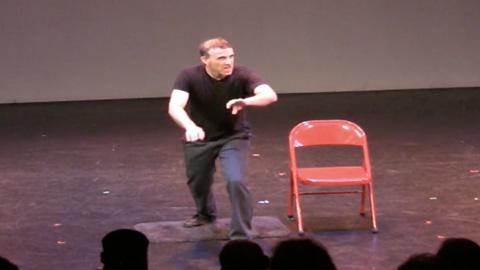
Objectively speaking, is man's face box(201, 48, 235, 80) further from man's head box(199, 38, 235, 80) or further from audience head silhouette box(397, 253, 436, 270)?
audience head silhouette box(397, 253, 436, 270)

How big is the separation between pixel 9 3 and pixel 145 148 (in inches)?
172

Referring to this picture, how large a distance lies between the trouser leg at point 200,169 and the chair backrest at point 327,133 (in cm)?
69

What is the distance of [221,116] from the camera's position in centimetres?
554

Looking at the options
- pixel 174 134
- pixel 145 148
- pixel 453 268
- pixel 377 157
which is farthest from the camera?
pixel 174 134

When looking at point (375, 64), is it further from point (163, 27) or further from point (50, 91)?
point (50, 91)

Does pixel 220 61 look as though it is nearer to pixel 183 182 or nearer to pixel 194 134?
pixel 194 134

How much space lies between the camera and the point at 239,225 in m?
5.35

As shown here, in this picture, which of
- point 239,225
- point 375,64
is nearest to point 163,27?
point 375,64

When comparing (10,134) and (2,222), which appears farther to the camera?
(10,134)

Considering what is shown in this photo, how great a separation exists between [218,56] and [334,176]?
1.07 m

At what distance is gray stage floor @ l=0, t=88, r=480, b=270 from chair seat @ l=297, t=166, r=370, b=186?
0.36 m

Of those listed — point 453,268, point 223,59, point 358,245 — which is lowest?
point 358,245

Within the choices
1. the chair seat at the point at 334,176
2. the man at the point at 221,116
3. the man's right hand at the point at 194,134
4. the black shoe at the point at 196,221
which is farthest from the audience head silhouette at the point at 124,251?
the black shoe at the point at 196,221

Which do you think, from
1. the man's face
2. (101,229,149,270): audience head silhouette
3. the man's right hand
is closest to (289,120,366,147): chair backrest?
the man's face
